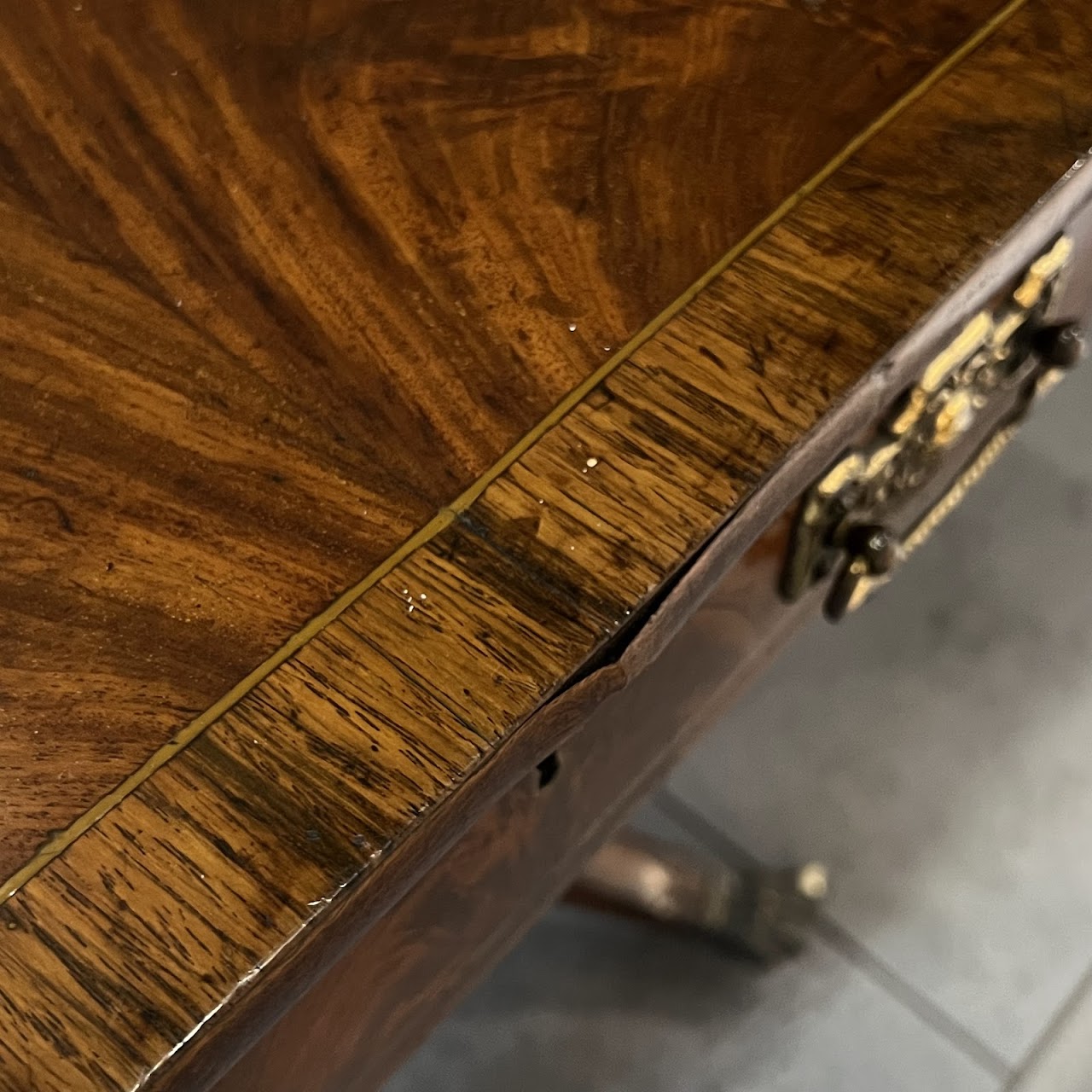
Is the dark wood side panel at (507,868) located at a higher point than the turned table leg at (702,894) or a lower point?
lower

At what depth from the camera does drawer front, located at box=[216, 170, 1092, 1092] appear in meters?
0.31

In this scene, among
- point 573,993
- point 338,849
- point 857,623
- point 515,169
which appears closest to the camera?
point 338,849

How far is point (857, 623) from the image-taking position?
1.05 metres

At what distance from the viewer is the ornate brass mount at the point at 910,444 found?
39 cm

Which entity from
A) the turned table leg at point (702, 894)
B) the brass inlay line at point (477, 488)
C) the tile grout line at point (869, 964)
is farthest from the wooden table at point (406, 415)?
the tile grout line at point (869, 964)

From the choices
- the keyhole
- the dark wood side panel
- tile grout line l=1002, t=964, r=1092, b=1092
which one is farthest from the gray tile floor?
the keyhole

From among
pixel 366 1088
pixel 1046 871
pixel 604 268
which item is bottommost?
pixel 366 1088

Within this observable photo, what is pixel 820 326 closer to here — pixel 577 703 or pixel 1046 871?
pixel 577 703

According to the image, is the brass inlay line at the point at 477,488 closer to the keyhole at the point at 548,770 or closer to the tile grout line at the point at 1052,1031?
the keyhole at the point at 548,770

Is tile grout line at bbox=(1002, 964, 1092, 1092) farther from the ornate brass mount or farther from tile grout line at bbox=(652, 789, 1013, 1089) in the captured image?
the ornate brass mount

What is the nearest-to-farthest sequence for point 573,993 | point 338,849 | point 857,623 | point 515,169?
point 338,849 → point 515,169 → point 573,993 → point 857,623

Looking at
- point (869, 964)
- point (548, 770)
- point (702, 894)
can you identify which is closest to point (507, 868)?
point (548, 770)

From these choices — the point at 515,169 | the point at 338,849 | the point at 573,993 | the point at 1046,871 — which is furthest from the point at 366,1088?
the point at 1046,871

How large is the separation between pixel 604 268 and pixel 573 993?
681mm
